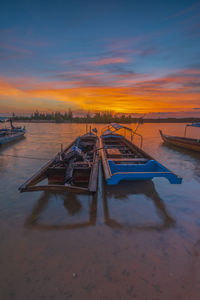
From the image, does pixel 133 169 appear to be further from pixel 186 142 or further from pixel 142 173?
pixel 186 142

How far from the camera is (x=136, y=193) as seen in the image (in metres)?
6.00

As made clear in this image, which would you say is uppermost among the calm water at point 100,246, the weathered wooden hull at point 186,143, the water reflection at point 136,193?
the weathered wooden hull at point 186,143

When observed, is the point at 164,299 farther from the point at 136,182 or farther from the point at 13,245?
the point at 136,182

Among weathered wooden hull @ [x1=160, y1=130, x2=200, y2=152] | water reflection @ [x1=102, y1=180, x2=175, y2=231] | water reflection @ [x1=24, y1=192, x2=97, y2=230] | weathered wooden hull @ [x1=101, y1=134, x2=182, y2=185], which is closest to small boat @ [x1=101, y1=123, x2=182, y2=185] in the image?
weathered wooden hull @ [x1=101, y1=134, x2=182, y2=185]

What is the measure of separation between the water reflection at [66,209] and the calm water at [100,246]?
0.10 ft

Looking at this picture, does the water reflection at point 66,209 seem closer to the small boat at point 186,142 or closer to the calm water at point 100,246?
the calm water at point 100,246

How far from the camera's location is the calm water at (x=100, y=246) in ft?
8.28

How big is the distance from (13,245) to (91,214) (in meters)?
2.25

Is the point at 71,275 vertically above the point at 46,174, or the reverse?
the point at 46,174

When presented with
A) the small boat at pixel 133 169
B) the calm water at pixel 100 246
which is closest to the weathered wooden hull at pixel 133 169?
the small boat at pixel 133 169

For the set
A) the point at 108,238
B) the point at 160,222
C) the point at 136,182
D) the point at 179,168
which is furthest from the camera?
the point at 179,168

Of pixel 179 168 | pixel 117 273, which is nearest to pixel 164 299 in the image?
pixel 117 273

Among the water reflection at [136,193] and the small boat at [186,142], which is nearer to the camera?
the water reflection at [136,193]

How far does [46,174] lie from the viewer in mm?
6188
